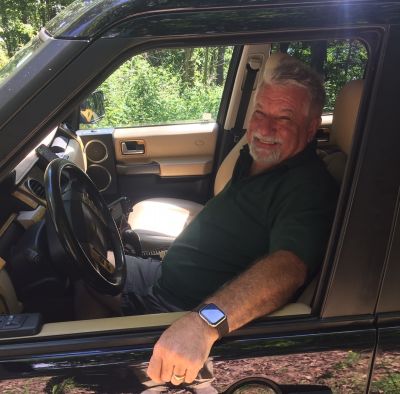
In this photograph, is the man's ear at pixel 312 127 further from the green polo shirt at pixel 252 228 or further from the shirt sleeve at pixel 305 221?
the shirt sleeve at pixel 305 221

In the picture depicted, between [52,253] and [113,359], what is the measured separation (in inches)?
20.8

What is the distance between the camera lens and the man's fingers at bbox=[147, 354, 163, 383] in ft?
3.58

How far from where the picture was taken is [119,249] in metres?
1.91

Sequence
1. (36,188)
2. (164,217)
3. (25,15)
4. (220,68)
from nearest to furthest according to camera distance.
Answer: (36,188), (164,217), (220,68), (25,15)

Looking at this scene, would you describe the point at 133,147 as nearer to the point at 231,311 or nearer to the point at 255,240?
the point at 255,240

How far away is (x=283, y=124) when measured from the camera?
5.59 ft

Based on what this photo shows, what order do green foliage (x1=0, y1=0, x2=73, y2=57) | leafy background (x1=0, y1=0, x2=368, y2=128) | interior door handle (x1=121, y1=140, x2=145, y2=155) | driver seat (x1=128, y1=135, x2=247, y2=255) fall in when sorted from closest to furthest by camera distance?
leafy background (x1=0, y1=0, x2=368, y2=128)
driver seat (x1=128, y1=135, x2=247, y2=255)
interior door handle (x1=121, y1=140, x2=145, y2=155)
green foliage (x1=0, y1=0, x2=73, y2=57)

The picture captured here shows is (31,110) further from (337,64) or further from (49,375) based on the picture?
(337,64)

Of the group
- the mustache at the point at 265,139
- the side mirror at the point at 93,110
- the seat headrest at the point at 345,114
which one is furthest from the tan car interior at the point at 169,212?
the side mirror at the point at 93,110

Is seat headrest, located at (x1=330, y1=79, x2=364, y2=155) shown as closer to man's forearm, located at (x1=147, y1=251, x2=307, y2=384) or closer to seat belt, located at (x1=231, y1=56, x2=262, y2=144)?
man's forearm, located at (x1=147, y1=251, x2=307, y2=384)

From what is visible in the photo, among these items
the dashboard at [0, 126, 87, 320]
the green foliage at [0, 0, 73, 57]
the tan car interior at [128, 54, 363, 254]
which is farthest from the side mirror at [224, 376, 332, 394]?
the green foliage at [0, 0, 73, 57]

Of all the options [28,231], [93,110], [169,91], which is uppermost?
[169,91]

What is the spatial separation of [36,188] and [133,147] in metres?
1.04

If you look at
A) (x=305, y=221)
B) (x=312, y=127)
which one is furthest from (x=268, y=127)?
(x=305, y=221)
